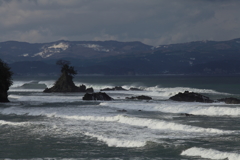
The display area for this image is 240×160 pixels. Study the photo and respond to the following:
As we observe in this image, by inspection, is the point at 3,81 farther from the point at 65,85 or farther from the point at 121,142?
the point at 121,142

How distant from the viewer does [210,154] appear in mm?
22500

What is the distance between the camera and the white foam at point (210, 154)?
71.6 ft

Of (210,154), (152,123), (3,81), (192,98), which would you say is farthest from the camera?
(192,98)

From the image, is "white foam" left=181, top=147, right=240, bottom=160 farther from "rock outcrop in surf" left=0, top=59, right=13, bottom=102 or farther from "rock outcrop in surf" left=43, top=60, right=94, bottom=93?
"rock outcrop in surf" left=43, top=60, right=94, bottom=93

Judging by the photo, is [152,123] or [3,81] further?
[3,81]

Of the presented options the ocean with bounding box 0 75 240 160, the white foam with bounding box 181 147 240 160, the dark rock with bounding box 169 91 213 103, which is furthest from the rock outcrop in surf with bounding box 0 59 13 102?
the white foam with bounding box 181 147 240 160

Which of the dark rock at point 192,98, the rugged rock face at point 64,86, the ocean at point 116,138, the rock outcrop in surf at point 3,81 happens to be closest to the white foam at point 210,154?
the ocean at point 116,138

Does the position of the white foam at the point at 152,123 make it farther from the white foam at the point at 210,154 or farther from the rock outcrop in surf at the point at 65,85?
the rock outcrop in surf at the point at 65,85

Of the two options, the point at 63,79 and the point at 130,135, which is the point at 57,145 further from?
the point at 63,79

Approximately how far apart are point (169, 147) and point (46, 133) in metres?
10.8

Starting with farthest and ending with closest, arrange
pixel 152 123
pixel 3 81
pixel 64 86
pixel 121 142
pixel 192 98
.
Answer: pixel 64 86 → pixel 192 98 → pixel 3 81 → pixel 152 123 → pixel 121 142

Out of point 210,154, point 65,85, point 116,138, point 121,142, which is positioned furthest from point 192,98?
point 65,85

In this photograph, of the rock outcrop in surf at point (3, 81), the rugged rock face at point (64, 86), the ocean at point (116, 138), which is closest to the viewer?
the ocean at point (116, 138)

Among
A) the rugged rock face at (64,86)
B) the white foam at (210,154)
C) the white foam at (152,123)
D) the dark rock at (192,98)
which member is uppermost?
the rugged rock face at (64,86)
